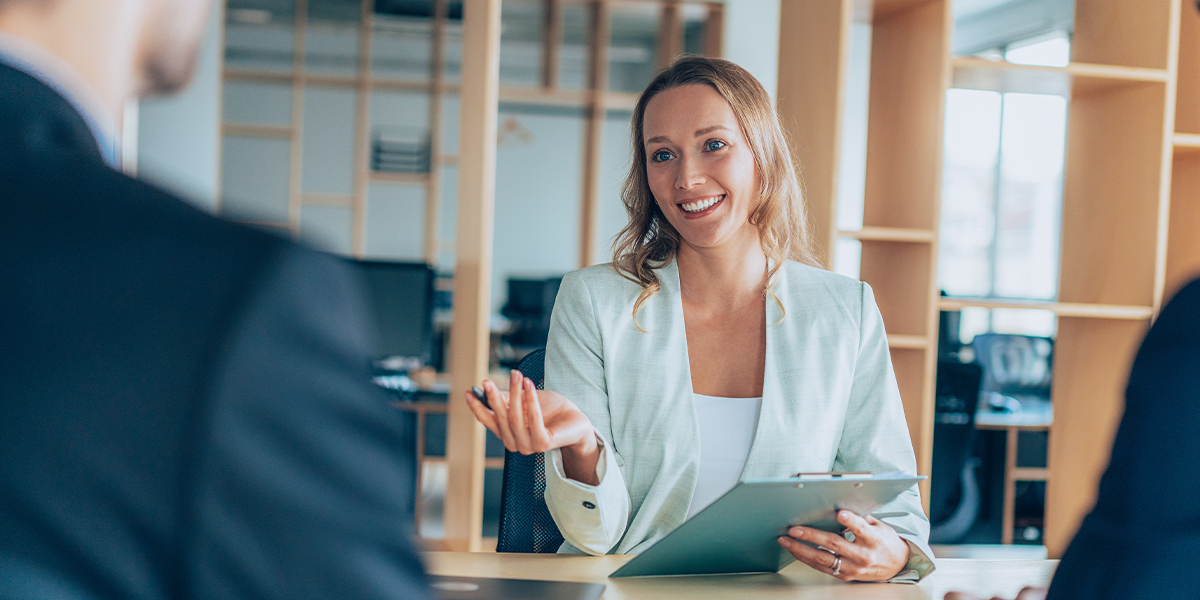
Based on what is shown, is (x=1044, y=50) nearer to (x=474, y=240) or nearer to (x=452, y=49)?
(x=452, y=49)

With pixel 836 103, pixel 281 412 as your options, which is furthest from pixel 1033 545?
pixel 281 412

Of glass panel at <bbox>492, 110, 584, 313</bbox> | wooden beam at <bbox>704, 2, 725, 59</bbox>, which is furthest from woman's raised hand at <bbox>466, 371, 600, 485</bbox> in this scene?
glass panel at <bbox>492, 110, 584, 313</bbox>

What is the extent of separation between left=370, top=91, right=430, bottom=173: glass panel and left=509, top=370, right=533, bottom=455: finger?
808 cm

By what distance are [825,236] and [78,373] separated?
2598 mm

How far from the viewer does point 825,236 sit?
277 centimetres

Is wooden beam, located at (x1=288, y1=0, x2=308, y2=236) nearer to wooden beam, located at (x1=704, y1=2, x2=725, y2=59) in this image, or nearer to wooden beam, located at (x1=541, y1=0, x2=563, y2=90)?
wooden beam, located at (x1=541, y1=0, x2=563, y2=90)

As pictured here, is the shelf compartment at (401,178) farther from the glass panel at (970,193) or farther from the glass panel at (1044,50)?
the glass panel at (1044,50)

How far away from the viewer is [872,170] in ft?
10.0

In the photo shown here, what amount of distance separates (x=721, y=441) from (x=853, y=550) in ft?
1.51

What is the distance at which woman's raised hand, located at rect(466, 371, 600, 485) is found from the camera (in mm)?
1220

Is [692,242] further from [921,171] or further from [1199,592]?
[921,171]

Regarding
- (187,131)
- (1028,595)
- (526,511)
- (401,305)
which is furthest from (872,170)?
(187,131)

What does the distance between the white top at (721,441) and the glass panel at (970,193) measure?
7205 millimetres

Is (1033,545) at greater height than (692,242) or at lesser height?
lesser
